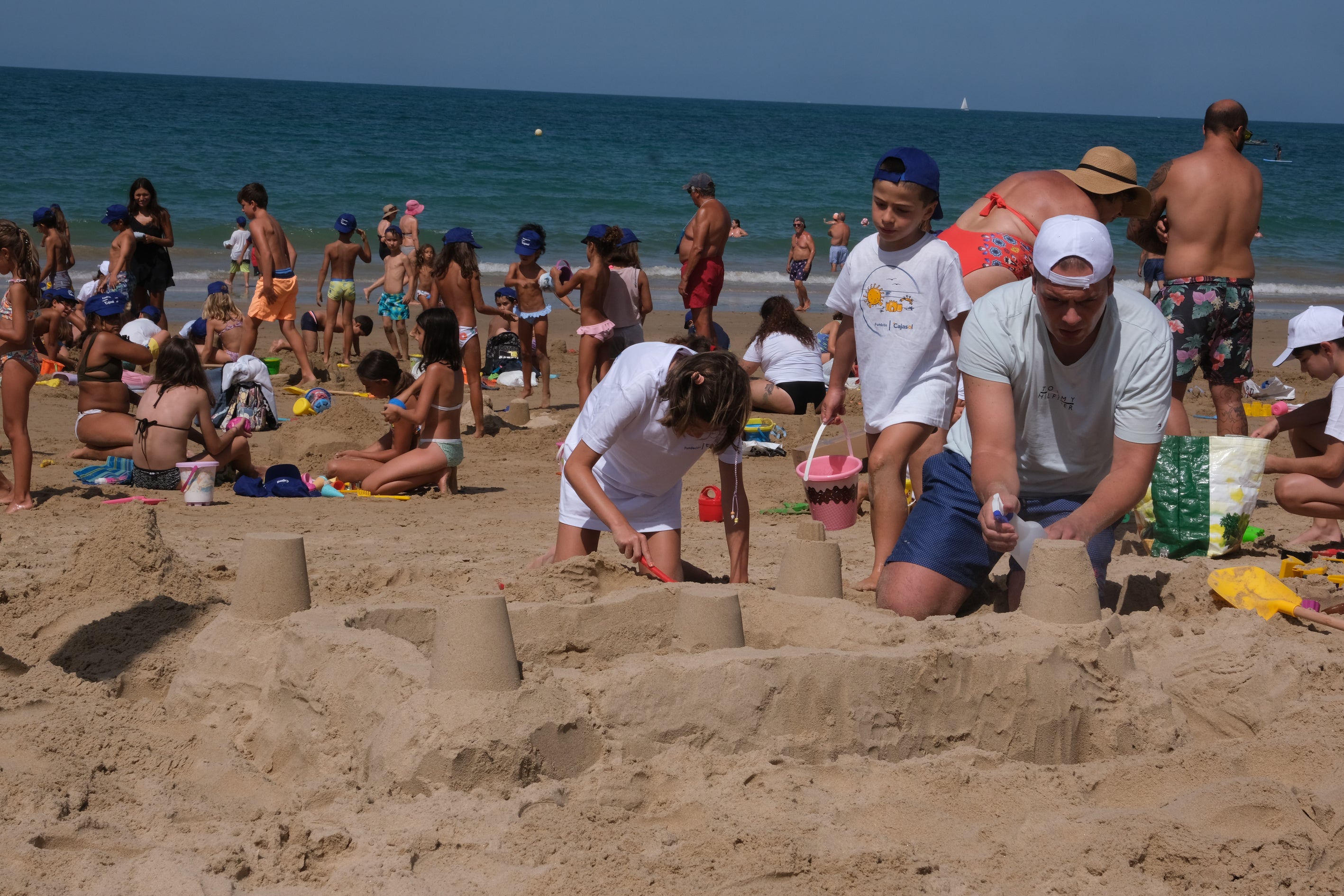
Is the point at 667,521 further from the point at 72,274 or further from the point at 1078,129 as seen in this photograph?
the point at 1078,129

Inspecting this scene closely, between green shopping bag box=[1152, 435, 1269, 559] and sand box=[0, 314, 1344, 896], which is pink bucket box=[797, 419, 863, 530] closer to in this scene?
green shopping bag box=[1152, 435, 1269, 559]

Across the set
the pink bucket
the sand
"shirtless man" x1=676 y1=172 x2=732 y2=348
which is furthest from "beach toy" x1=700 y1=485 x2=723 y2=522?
"shirtless man" x1=676 y1=172 x2=732 y2=348

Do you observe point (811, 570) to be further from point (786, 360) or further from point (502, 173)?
point (502, 173)

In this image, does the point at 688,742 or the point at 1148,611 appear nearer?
the point at 688,742

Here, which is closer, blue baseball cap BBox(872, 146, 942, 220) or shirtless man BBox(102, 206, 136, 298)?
blue baseball cap BBox(872, 146, 942, 220)

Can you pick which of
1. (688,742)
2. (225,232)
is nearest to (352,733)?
(688,742)

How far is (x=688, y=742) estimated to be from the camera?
10.0 feet

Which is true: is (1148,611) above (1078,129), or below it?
below

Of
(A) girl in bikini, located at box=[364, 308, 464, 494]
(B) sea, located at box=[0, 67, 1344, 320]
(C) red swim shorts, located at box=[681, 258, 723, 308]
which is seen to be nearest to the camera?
(A) girl in bikini, located at box=[364, 308, 464, 494]

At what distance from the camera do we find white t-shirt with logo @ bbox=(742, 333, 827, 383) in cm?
840

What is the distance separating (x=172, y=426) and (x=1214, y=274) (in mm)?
5540

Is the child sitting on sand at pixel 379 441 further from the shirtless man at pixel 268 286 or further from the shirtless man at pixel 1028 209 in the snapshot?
the shirtless man at pixel 1028 209

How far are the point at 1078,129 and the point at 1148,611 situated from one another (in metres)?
103

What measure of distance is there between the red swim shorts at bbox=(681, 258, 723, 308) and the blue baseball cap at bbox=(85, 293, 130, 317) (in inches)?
165
